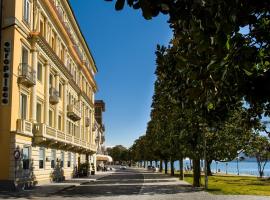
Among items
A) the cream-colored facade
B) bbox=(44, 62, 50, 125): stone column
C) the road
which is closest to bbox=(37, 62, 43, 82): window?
the cream-colored facade

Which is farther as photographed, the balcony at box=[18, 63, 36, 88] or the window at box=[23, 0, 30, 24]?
the window at box=[23, 0, 30, 24]

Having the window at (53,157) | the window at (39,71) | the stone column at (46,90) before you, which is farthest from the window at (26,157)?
the window at (53,157)

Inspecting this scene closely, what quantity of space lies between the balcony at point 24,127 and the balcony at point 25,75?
8.28 ft

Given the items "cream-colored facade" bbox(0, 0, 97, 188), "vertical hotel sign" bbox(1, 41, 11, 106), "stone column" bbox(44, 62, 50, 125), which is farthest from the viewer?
"stone column" bbox(44, 62, 50, 125)

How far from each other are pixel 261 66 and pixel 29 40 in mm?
25360

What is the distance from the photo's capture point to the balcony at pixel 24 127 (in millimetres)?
30078

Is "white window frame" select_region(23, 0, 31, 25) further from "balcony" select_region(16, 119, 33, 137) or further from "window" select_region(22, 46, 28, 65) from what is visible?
"balcony" select_region(16, 119, 33, 137)

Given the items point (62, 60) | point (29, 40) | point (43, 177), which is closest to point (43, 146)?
point (43, 177)

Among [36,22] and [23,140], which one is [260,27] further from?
[36,22]

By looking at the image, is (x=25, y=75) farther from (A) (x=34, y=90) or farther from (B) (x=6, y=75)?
(A) (x=34, y=90)

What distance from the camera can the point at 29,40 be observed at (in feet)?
109

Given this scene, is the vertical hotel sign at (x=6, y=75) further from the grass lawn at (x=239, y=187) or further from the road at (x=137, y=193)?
the grass lawn at (x=239, y=187)

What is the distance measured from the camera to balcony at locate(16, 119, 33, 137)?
98.7ft

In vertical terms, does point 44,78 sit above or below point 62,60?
below
